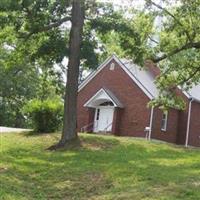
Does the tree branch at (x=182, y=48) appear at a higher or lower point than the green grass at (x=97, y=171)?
higher

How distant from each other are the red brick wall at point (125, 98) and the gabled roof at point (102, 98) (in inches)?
15.5

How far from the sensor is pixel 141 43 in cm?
2723

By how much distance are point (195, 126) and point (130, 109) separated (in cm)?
562

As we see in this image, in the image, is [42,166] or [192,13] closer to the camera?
[42,166]

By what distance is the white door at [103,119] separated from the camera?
1671 inches

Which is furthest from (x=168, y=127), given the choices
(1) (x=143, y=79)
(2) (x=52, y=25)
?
(2) (x=52, y=25)

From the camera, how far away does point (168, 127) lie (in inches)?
1657

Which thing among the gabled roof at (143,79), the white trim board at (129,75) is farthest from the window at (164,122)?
the white trim board at (129,75)

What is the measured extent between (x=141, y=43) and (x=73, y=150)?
6.42m

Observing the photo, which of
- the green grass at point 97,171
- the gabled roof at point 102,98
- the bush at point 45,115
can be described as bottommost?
the green grass at point 97,171

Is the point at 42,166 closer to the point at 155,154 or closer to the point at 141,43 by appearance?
the point at 155,154

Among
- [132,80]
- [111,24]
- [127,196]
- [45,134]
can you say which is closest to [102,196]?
[127,196]

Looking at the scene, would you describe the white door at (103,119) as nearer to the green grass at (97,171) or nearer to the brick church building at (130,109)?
the brick church building at (130,109)

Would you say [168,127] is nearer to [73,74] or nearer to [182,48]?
[182,48]
